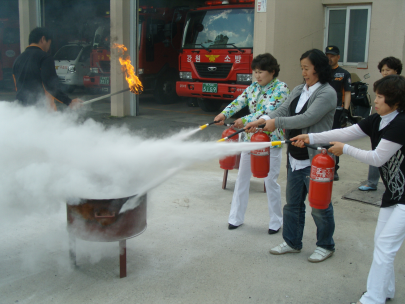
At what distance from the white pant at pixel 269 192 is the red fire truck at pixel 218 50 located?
6.09m

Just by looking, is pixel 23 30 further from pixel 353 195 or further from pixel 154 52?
pixel 353 195

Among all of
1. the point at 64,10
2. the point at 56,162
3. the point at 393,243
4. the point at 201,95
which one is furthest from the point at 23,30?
the point at 393,243

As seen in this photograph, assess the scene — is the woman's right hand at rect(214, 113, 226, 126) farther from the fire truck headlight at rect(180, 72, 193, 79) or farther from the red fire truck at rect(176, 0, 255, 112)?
the fire truck headlight at rect(180, 72, 193, 79)

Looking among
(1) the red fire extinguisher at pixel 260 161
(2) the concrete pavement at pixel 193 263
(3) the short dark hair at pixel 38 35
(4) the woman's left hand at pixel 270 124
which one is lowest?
(2) the concrete pavement at pixel 193 263

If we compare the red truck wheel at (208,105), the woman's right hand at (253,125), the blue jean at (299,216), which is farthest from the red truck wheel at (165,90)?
the blue jean at (299,216)

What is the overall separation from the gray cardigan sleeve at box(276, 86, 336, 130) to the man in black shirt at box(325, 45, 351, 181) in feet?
8.02

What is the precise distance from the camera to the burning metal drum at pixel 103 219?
A: 2.90m

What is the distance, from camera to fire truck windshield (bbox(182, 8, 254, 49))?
9977 mm

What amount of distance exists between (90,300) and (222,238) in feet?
5.00

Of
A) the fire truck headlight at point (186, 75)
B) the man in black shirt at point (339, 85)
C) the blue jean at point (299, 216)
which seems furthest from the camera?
the fire truck headlight at point (186, 75)

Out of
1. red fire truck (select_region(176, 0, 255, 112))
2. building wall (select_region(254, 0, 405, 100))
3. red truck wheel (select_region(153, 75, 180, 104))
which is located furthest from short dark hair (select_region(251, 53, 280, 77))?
red truck wheel (select_region(153, 75, 180, 104))

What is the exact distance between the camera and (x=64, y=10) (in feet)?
Result: 45.4

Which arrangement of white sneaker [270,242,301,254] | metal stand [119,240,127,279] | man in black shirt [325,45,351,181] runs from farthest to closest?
man in black shirt [325,45,351,181], white sneaker [270,242,301,254], metal stand [119,240,127,279]

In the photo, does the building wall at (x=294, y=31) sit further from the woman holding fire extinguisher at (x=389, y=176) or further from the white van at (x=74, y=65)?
the white van at (x=74, y=65)
